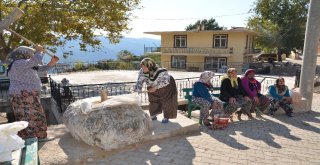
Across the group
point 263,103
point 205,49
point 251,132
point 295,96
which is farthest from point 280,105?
point 205,49

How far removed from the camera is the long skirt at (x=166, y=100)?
5.92 metres

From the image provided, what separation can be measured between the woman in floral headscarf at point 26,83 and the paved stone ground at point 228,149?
520 millimetres

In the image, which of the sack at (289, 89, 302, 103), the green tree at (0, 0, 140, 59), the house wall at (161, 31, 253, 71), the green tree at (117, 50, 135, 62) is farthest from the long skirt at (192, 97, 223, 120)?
the green tree at (117, 50, 135, 62)

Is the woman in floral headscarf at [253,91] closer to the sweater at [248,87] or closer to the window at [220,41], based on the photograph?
the sweater at [248,87]

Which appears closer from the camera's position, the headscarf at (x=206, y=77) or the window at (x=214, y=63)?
the headscarf at (x=206, y=77)

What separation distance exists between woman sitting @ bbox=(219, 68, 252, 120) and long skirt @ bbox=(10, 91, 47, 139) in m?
4.25

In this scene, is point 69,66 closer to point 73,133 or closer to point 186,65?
point 186,65

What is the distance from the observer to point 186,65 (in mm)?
33688

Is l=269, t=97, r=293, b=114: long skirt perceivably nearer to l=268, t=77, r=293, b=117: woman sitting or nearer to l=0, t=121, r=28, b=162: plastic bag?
l=268, t=77, r=293, b=117: woman sitting

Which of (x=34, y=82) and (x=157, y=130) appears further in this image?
(x=157, y=130)

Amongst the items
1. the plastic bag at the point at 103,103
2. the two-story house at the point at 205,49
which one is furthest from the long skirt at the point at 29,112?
the two-story house at the point at 205,49

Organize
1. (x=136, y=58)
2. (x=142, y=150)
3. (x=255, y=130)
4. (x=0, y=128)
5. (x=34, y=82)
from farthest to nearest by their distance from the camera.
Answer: (x=136, y=58)
(x=255, y=130)
(x=142, y=150)
(x=34, y=82)
(x=0, y=128)

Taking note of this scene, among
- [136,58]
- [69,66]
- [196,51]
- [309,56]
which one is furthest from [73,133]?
[136,58]

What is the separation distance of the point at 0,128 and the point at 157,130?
296cm
